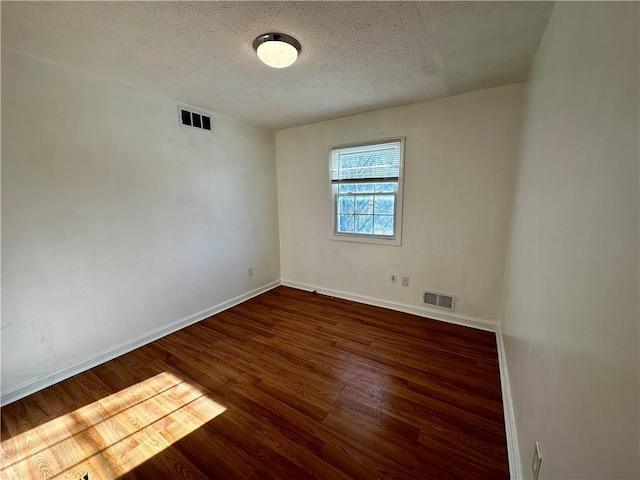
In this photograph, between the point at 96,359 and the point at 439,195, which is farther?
the point at 439,195

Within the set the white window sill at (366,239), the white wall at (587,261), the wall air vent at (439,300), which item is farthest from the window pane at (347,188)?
the white wall at (587,261)

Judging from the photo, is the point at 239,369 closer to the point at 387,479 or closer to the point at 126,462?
the point at 126,462

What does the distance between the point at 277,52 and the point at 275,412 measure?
230 cm

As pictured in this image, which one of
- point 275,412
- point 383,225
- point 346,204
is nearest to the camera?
point 275,412

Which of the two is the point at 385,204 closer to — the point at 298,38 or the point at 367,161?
the point at 367,161

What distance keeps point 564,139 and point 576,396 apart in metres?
0.93

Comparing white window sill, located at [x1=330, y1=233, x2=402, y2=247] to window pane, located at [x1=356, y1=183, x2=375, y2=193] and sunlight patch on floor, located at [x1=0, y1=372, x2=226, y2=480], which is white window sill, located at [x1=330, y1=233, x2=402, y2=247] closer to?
window pane, located at [x1=356, y1=183, x2=375, y2=193]

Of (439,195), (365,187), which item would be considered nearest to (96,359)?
(365,187)

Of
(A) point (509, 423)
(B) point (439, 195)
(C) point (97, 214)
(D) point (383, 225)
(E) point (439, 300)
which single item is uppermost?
(B) point (439, 195)

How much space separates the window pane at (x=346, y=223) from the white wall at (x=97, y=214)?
4.71 feet

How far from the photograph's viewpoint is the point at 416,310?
9.95 ft

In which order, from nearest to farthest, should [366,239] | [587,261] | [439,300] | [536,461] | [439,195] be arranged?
[587,261] → [536,461] → [439,195] → [439,300] → [366,239]

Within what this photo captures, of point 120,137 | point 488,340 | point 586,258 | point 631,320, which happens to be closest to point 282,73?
point 120,137

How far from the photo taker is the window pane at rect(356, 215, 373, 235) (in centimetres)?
324
